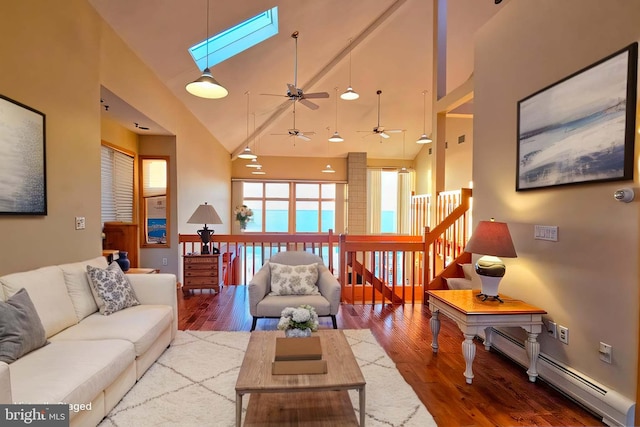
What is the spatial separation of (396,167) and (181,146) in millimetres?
7743

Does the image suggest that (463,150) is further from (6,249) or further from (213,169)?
(6,249)

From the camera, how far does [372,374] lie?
2.54m

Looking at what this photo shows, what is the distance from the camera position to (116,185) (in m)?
4.96

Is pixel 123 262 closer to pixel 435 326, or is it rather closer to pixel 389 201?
pixel 435 326

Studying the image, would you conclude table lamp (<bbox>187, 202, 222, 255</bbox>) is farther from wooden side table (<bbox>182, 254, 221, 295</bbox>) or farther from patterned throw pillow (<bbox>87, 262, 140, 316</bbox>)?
patterned throw pillow (<bbox>87, 262, 140, 316</bbox>)

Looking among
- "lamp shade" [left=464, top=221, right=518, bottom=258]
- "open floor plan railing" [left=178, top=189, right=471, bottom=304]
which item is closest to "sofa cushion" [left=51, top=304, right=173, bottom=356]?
"open floor plan railing" [left=178, top=189, right=471, bottom=304]

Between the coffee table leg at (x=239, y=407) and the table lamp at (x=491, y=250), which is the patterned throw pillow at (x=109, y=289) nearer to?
the coffee table leg at (x=239, y=407)

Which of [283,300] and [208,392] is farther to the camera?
[283,300]

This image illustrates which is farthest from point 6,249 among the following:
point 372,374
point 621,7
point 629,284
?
point 621,7

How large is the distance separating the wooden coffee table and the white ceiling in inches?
142

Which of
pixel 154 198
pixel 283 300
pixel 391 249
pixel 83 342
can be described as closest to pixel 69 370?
pixel 83 342

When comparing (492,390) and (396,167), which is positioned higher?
(396,167)

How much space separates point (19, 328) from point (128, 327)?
654 mm

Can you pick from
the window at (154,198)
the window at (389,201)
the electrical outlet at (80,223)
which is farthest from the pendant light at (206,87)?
the window at (389,201)
